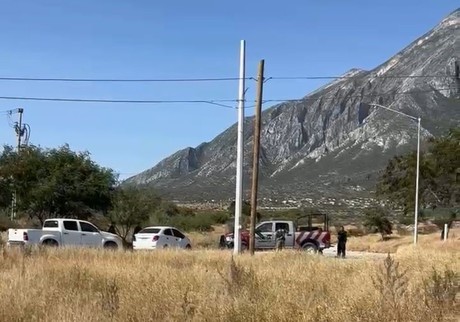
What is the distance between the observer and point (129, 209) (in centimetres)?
5409

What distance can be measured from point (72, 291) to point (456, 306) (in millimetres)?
6371

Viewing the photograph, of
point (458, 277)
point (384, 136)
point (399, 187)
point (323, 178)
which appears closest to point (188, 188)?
point (323, 178)

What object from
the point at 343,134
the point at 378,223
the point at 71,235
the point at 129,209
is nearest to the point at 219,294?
the point at 71,235

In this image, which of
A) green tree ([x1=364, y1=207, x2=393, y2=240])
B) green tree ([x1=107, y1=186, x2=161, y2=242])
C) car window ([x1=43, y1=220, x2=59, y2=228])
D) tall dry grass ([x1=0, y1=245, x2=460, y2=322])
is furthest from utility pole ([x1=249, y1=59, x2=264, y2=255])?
green tree ([x1=364, y1=207, x2=393, y2=240])

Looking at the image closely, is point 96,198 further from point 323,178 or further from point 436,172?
point 323,178

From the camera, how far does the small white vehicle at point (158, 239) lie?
36.6 m

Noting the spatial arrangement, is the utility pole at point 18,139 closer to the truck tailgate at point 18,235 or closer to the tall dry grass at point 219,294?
the truck tailgate at point 18,235

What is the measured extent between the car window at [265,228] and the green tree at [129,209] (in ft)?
48.6

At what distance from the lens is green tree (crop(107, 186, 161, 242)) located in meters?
52.8

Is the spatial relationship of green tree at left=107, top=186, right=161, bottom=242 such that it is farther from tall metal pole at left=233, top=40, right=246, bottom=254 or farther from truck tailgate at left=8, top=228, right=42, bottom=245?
tall metal pole at left=233, top=40, right=246, bottom=254

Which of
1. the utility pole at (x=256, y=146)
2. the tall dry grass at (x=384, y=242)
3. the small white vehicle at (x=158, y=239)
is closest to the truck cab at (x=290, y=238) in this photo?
the small white vehicle at (x=158, y=239)

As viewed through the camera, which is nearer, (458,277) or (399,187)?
(458,277)

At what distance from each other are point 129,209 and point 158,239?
17.7 m

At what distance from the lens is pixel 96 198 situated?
154 feet
